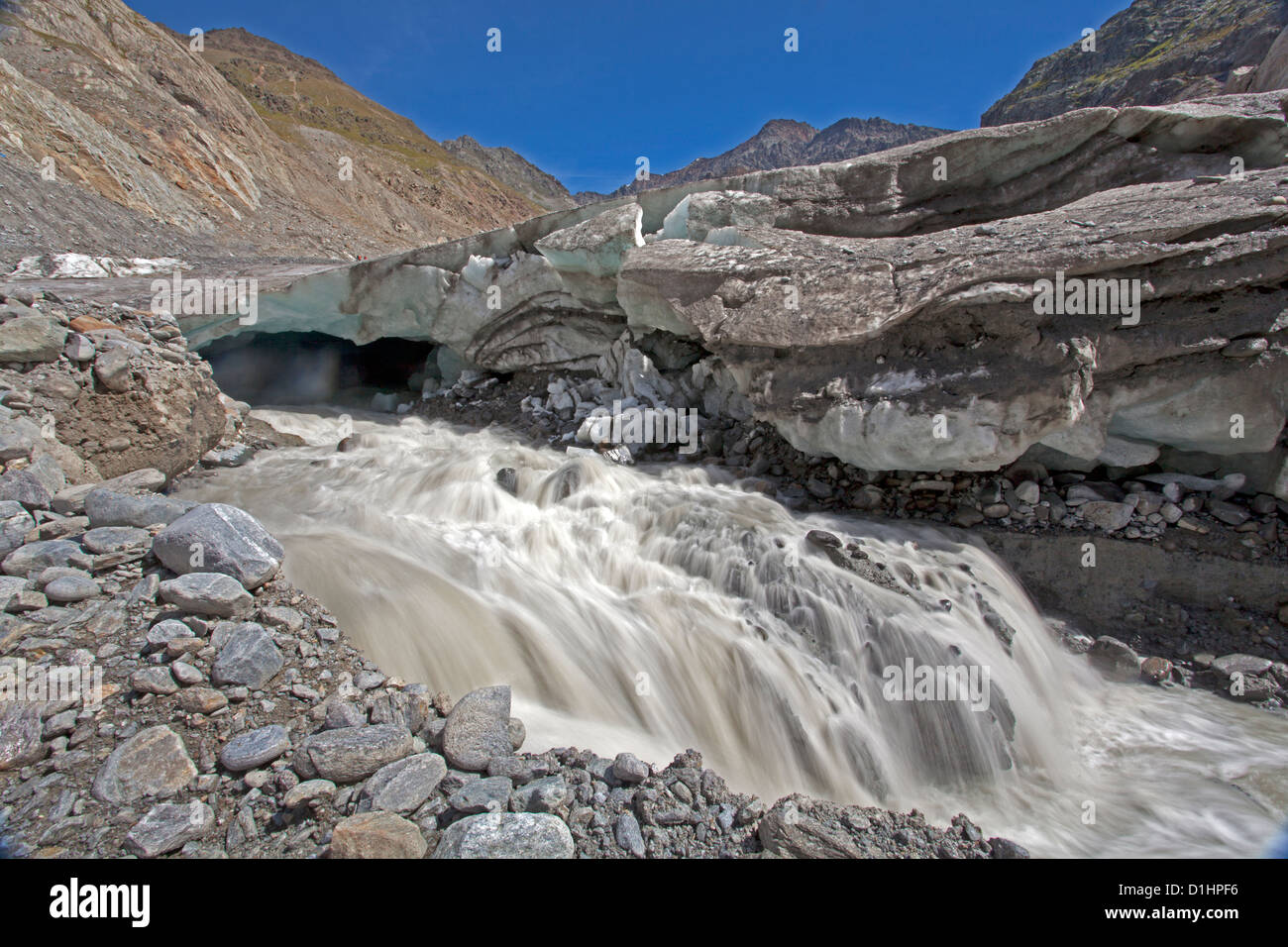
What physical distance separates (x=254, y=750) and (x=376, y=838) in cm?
80

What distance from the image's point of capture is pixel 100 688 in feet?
8.38

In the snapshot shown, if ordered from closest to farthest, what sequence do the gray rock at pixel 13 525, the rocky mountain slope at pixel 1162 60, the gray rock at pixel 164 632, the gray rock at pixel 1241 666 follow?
the gray rock at pixel 164 632
the gray rock at pixel 13 525
the gray rock at pixel 1241 666
the rocky mountain slope at pixel 1162 60

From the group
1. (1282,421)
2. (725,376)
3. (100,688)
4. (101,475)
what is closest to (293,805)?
(100,688)

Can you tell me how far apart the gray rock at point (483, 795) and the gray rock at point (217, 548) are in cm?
199

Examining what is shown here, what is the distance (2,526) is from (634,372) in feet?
19.6

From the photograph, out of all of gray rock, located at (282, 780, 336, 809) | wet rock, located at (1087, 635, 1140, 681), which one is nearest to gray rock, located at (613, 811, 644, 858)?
gray rock, located at (282, 780, 336, 809)

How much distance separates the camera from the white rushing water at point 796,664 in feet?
11.3

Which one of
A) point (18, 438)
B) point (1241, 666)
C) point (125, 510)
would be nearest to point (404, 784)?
point (125, 510)

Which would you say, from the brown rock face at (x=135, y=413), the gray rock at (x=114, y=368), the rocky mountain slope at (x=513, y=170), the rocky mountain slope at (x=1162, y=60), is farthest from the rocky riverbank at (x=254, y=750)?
the rocky mountain slope at (x=513, y=170)

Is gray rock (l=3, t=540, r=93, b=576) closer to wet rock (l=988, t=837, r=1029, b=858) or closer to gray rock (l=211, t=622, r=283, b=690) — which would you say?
gray rock (l=211, t=622, r=283, b=690)

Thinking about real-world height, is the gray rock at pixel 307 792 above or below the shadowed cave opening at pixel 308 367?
below

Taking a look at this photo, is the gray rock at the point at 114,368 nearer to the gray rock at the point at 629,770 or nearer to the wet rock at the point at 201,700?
the wet rock at the point at 201,700

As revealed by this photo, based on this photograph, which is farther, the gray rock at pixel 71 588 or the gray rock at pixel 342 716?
the gray rock at pixel 71 588
